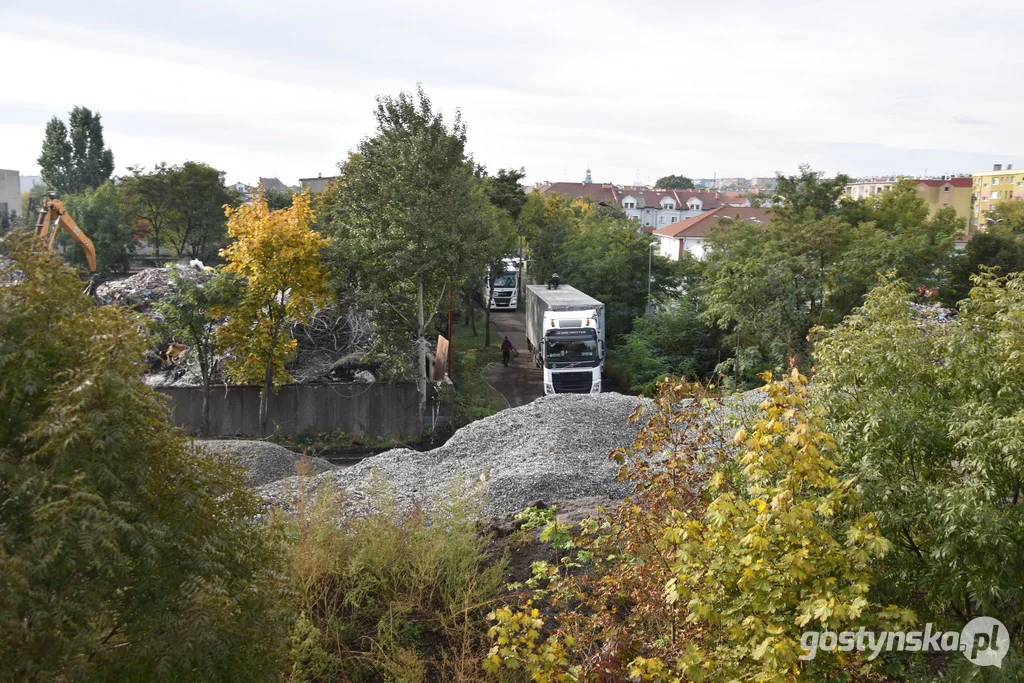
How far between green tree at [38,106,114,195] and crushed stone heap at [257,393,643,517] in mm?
62958

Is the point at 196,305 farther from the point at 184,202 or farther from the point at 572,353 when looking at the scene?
the point at 184,202

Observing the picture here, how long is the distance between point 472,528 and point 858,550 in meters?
5.99

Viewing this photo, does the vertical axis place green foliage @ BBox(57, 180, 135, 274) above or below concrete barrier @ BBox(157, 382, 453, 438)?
above

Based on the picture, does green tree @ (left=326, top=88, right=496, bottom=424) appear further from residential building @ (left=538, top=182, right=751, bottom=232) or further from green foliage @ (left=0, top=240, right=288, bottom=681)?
residential building @ (left=538, top=182, right=751, bottom=232)

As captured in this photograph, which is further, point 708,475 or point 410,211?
point 410,211

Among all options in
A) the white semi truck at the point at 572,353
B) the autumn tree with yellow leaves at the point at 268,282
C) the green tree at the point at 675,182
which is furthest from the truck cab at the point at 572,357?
the green tree at the point at 675,182

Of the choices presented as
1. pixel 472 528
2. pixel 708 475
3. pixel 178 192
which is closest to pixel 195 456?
pixel 708 475

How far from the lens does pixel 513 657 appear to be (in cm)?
611

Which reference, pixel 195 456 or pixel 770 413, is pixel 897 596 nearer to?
pixel 770 413

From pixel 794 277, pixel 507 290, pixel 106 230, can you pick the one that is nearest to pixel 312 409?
pixel 794 277

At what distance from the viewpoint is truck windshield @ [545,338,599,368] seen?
78.7 feet

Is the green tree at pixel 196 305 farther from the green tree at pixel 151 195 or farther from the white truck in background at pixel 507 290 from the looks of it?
the green tree at pixel 151 195

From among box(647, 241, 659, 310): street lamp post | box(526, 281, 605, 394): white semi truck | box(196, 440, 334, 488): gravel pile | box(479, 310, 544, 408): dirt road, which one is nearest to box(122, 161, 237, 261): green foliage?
box(479, 310, 544, 408): dirt road

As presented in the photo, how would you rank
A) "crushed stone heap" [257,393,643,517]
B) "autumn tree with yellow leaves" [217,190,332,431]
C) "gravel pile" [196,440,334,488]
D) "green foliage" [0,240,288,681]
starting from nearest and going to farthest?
1. "green foliage" [0,240,288,681]
2. "crushed stone heap" [257,393,643,517]
3. "gravel pile" [196,440,334,488]
4. "autumn tree with yellow leaves" [217,190,332,431]
